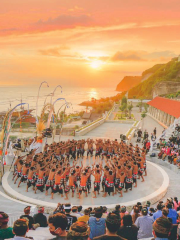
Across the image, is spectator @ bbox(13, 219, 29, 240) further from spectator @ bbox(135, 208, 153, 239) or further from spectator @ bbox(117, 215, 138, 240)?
spectator @ bbox(135, 208, 153, 239)

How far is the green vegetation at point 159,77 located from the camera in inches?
3452

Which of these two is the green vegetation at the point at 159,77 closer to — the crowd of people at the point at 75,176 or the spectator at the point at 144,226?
the crowd of people at the point at 75,176

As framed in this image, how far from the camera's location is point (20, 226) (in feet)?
11.7

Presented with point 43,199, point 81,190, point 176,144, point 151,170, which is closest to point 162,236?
point 81,190

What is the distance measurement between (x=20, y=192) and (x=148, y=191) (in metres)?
6.50

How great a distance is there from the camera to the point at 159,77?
4141 inches

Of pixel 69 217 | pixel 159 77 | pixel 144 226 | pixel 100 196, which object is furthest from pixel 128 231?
pixel 159 77

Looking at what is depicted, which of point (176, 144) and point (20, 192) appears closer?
point (20, 192)

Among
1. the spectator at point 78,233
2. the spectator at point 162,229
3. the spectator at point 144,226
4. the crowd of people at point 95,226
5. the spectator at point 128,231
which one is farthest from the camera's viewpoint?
the spectator at point 144,226

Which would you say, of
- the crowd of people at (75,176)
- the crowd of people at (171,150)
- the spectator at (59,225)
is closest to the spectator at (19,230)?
the spectator at (59,225)

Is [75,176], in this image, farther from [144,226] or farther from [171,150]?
[171,150]

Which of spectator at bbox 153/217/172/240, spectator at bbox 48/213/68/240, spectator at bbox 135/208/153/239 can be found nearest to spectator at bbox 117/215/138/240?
spectator at bbox 153/217/172/240

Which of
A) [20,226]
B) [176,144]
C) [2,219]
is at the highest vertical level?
[20,226]

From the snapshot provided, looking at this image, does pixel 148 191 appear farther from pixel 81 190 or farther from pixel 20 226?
pixel 20 226
